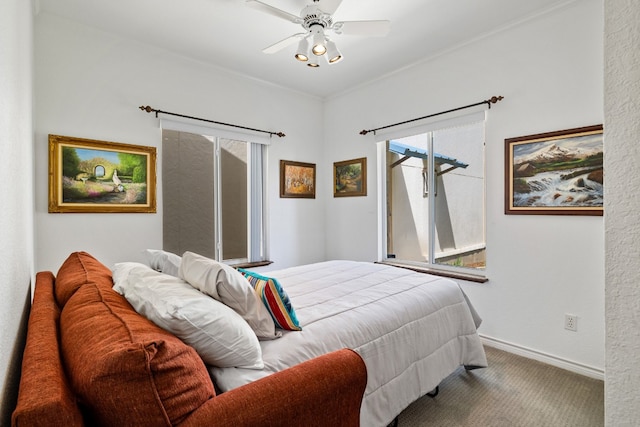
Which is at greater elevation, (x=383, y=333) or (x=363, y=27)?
(x=363, y=27)

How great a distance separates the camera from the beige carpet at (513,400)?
1879 mm

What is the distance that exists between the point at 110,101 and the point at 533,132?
3664 millimetres

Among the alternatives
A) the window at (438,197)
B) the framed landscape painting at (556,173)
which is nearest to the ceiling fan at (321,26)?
the window at (438,197)

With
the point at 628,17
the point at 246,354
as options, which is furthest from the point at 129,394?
the point at 628,17

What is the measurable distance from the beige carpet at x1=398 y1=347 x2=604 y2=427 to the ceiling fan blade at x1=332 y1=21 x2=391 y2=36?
257cm

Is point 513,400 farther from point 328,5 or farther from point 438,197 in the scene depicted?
point 328,5

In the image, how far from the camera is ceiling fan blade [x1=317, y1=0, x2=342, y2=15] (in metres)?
2.02

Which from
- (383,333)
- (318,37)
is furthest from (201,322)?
(318,37)

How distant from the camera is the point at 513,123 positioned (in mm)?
2736

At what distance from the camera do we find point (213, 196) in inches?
142

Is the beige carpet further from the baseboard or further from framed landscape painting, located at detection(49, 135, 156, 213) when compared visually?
framed landscape painting, located at detection(49, 135, 156, 213)

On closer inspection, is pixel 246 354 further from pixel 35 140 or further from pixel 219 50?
pixel 219 50

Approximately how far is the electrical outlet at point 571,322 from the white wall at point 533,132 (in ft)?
0.10

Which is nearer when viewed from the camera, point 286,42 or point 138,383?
point 138,383
